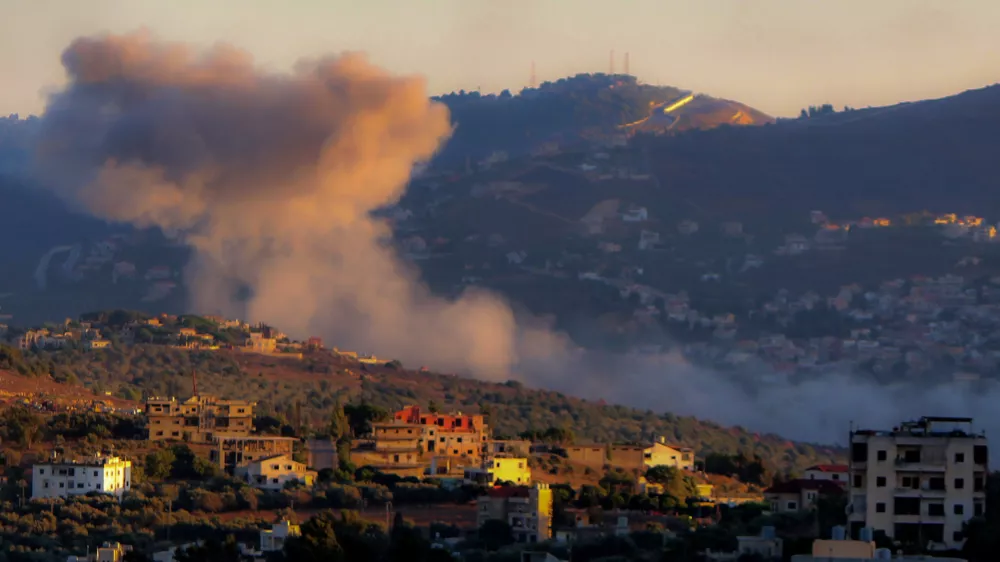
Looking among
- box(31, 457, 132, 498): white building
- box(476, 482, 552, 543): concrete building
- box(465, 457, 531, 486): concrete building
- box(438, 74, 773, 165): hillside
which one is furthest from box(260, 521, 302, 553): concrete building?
box(438, 74, 773, 165): hillside

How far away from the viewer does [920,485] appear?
4225 centimetres

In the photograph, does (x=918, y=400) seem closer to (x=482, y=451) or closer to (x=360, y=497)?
(x=482, y=451)

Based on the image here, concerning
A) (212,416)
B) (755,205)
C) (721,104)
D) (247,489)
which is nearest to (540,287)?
(755,205)

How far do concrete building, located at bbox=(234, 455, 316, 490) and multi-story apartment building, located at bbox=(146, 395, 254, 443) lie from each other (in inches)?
168

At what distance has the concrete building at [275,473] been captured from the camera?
60.8m

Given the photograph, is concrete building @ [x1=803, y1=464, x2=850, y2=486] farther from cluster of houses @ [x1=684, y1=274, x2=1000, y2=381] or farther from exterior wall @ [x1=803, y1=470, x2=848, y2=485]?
cluster of houses @ [x1=684, y1=274, x2=1000, y2=381]

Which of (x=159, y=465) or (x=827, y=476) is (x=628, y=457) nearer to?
(x=827, y=476)

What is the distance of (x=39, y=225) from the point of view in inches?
6029

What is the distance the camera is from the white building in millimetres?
58719

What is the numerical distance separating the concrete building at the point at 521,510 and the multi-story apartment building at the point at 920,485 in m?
10.0

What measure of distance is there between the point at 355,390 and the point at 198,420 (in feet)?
72.9

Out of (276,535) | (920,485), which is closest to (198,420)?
(276,535)

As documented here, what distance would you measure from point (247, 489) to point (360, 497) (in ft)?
8.19

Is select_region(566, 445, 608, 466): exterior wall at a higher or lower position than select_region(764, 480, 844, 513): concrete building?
higher
